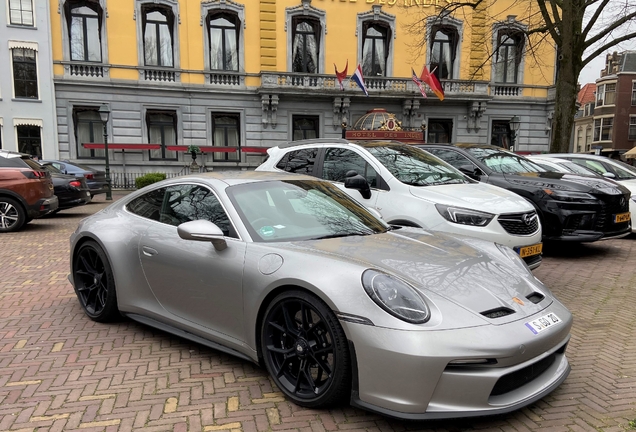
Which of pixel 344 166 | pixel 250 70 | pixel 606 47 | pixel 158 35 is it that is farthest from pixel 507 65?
pixel 344 166

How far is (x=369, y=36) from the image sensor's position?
2466 cm

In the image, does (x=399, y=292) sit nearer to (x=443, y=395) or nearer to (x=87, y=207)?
(x=443, y=395)

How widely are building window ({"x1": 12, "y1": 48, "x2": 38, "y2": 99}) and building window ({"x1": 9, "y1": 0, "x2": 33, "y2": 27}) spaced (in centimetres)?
128

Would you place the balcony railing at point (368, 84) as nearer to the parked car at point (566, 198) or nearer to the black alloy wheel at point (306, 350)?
the parked car at point (566, 198)

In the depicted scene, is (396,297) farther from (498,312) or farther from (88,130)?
(88,130)

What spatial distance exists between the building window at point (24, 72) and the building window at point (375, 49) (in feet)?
53.3

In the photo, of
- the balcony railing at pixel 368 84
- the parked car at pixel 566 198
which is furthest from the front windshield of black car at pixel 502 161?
the balcony railing at pixel 368 84

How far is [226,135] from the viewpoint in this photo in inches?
Result: 949

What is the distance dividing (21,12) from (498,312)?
26.0 metres

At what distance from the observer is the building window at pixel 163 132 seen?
23.2 m

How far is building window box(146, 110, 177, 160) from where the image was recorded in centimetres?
2320

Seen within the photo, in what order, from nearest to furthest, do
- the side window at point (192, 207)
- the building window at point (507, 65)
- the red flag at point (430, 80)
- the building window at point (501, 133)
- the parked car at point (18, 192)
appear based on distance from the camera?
the side window at point (192, 207) → the parked car at point (18, 192) → the red flag at point (430, 80) → the building window at point (507, 65) → the building window at point (501, 133)

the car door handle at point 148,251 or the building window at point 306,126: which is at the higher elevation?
the building window at point 306,126

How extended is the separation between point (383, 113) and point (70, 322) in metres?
20.1
